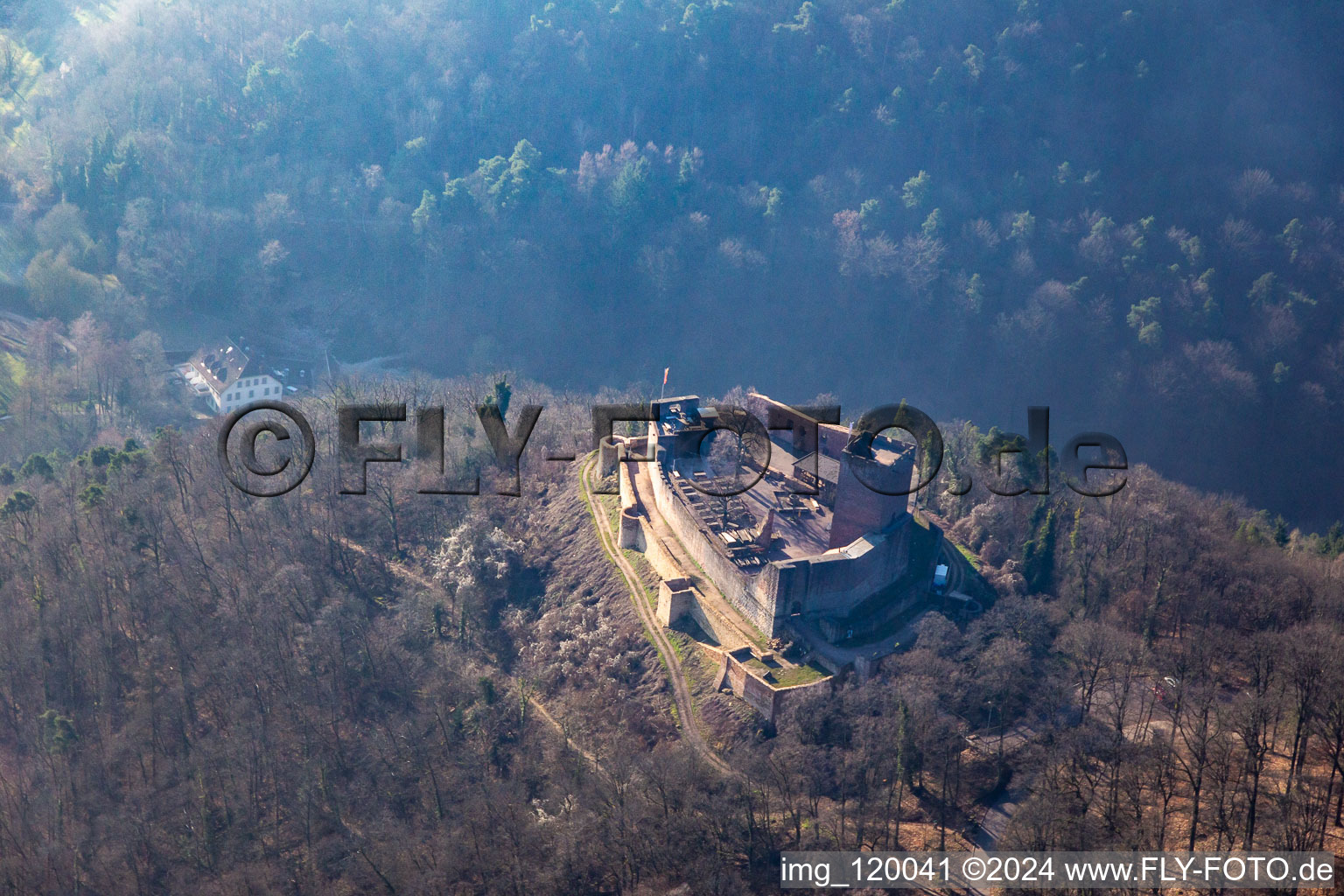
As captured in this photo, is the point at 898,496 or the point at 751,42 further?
the point at 751,42

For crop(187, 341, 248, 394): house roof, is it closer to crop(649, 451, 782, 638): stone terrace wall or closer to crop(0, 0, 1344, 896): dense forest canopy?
crop(0, 0, 1344, 896): dense forest canopy

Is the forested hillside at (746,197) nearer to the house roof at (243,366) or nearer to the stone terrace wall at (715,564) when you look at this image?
the house roof at (243,366)

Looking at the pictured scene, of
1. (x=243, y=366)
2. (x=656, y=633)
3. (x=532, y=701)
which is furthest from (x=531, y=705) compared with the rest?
(x=243, y=366)

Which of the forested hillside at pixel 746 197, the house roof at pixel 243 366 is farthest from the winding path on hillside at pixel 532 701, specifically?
the forested hillside at pixel 746 197

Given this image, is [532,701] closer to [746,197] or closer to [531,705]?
[531,705]

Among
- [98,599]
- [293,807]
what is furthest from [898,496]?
[98,599]

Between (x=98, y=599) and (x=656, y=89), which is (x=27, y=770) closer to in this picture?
(x=98, y=599)
